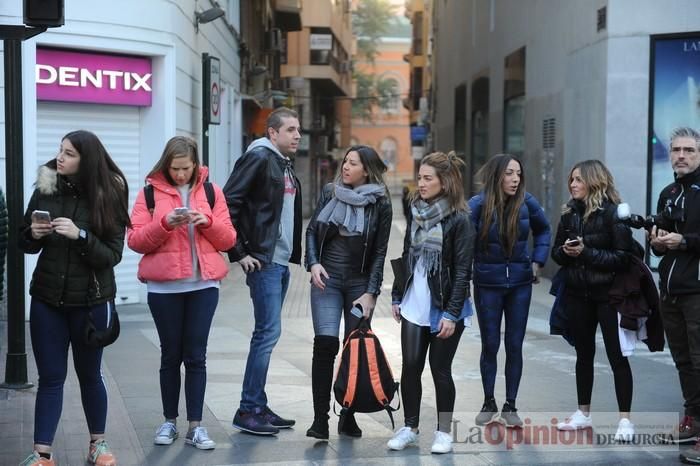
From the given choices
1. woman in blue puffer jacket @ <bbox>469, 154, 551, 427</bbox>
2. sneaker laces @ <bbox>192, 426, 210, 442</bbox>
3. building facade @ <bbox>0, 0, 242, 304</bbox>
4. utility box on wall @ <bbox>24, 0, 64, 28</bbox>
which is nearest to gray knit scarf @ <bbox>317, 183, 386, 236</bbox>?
woman in blue puffer jacket @ <bbox>469, 154, 551, 427</bbox>

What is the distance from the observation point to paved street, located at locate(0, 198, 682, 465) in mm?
6453

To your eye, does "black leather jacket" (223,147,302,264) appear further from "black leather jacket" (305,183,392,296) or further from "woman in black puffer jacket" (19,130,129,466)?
"woman in black puffer jacket" (19,130,129,466)

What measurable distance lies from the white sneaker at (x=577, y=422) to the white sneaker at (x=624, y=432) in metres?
0.31

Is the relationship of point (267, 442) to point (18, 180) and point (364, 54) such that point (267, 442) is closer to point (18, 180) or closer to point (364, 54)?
point (18, 180)

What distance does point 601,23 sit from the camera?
50.1ft

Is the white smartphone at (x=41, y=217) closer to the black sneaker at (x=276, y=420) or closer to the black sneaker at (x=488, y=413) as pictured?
the black sneaker at (x=276, y=420)

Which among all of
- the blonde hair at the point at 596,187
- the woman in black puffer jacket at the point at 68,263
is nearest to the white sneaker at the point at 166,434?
the woman in black puffer jacket at the point at 68,263

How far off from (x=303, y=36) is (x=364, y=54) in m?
30.0

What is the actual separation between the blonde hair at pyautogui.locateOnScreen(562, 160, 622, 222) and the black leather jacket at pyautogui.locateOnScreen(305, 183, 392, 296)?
4.40 ft

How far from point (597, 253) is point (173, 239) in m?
2.73

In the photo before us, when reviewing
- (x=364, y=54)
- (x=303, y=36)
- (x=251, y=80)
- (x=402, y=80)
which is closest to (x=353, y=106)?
(x=364, y=54)

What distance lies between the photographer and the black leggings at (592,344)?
708 centimetres

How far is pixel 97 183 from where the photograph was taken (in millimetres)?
5945

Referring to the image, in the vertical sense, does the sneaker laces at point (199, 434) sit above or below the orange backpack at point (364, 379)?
below
